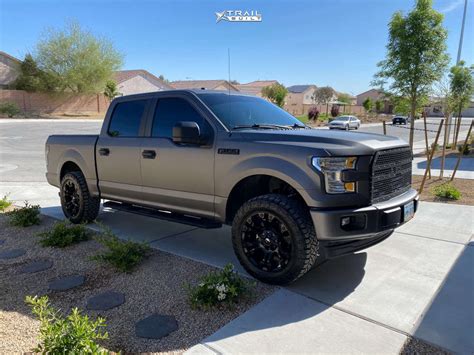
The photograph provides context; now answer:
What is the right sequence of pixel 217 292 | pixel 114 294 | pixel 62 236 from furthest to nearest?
pixel 62 236 → pixel 114 294 → pixel 217 292

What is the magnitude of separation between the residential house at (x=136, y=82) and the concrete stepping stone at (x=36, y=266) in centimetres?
5598

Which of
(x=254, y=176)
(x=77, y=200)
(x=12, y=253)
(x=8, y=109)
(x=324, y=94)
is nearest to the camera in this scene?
(x=254, y=176)

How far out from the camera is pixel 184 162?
4426mm

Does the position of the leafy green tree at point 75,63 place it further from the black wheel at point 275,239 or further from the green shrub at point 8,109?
the black wheel at point 275,239

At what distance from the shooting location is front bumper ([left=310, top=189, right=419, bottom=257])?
3.32 meters

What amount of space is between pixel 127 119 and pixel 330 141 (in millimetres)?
3069

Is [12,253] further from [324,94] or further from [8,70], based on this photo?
[324,94]

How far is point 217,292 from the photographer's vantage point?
3.29m

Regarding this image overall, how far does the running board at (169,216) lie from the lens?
14.2 ft

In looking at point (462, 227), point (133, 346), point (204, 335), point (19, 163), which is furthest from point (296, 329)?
point (19, 163)

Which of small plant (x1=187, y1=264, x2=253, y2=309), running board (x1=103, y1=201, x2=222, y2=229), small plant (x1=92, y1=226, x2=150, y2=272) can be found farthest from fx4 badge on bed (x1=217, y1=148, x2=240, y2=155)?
small plant (x1=92, y1=226, x2=150, y2=272)

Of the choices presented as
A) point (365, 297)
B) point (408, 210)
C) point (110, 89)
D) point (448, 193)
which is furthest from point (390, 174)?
point (110, 89)

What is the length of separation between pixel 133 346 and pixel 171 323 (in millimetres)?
381

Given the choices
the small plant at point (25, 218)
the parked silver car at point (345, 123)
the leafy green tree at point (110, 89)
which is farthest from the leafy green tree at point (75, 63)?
the small plant at point (25, 218)
